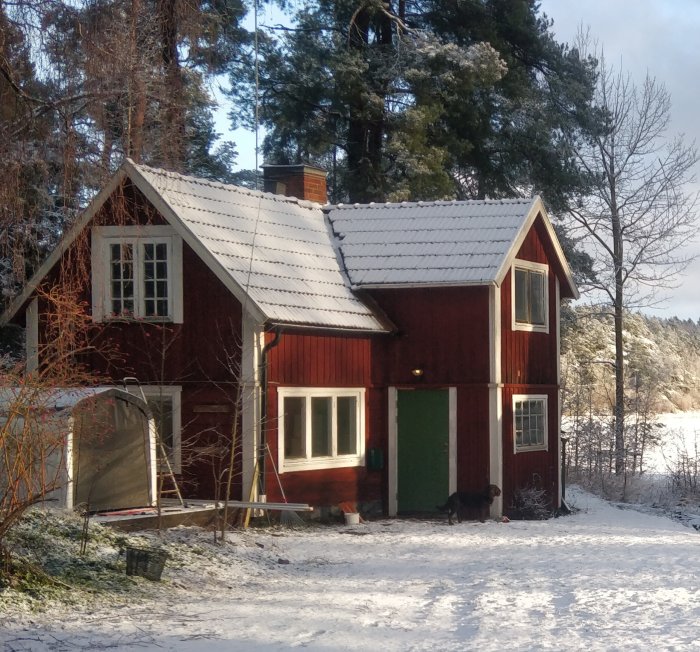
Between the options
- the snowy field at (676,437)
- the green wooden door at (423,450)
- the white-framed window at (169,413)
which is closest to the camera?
the white-framed window at (169,413)

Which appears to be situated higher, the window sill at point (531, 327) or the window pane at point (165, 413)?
the window sill at point (531, 327)

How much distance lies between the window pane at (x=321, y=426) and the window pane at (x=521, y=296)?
4663 mm

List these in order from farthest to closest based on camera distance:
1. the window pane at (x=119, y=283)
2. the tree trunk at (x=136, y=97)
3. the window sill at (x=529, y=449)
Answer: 1. the window sill at (x=529, y=449)
2. the window pane at (x=119, y=283)
3. the tree trunk at (x=136, y=97)

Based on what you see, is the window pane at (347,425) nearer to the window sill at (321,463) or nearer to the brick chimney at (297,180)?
the window sill at (321,463)

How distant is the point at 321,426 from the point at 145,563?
27.5 feet

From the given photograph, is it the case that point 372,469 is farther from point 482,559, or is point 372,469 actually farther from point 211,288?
point 482,559

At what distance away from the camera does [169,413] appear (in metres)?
20.5

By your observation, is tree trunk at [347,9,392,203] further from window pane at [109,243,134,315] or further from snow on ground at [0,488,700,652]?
snow on ground at [0,488,700,652]

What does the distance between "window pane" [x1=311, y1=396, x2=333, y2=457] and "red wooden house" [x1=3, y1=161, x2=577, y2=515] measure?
3 cm

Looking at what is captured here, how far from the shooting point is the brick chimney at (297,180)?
26.4 meters

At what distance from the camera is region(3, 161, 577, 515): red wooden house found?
2014 cm

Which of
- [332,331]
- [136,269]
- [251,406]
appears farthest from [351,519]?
[136,269]

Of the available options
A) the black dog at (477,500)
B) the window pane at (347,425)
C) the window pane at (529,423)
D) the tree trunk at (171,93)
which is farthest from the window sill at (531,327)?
the tree trunk at (171,93)

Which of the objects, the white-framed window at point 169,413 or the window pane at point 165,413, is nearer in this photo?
the white-framed window at point 169,413
